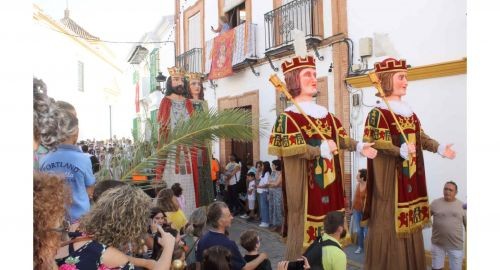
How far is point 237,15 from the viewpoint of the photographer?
20.9 feet

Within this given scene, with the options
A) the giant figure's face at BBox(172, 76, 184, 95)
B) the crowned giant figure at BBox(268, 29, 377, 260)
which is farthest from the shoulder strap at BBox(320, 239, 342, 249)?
the giant figure's face at BBox(172, 76, 184, 95)

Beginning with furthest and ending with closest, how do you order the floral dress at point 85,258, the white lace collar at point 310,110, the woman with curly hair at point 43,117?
the white lace collar at point 310,110 → the floral dress at point 85,258 → the woman with curly hair at point 43,117

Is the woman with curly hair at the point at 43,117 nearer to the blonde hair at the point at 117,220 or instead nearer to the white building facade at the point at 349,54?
the blonde hair at the point at 117,220

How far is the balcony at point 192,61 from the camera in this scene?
6.15 metres

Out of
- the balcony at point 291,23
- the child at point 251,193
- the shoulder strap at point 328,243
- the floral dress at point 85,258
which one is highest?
the balcony at point 291,23

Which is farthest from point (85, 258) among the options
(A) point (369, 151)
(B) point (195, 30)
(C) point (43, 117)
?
(B) point (195, 30)

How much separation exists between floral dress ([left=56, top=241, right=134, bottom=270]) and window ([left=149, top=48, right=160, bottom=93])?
4.96 meters

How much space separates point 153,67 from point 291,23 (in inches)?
90.2

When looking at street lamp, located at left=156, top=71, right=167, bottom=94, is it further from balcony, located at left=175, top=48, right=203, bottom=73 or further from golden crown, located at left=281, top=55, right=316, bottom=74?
golden crown, located at left=281, top=55, right=316, bottom=74

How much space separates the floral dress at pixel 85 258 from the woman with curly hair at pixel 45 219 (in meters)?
0.31

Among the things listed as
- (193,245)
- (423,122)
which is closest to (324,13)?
(423,122)

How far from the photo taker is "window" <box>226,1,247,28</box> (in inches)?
247

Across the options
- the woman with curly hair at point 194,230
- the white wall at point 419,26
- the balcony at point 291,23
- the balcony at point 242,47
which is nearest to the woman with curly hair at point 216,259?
the woman with curly hair at point 194,230
